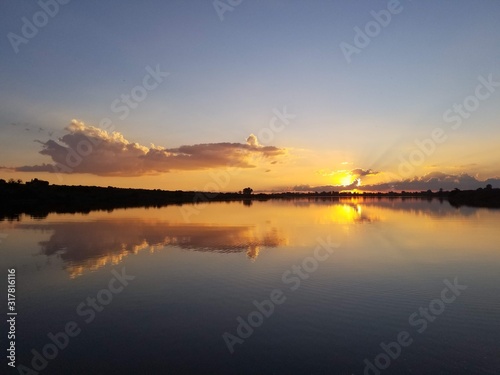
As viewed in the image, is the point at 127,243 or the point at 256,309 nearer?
the point at 256,309

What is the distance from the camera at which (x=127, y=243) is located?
77.2 ft

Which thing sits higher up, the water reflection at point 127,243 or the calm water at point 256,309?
the water reflection at point 127,243

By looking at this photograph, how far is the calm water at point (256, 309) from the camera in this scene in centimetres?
797

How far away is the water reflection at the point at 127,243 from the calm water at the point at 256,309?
214mm

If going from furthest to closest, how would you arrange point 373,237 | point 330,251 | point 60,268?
point 373,237, point 330,251, point 60,268

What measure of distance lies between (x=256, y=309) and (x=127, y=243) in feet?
48.9

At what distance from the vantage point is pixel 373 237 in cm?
2697

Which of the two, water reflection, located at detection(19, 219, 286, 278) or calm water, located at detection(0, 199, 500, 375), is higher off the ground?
water reflection, located at detection(19, 219, 286, 278)

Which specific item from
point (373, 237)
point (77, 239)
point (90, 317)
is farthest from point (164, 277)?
point (373, 237)

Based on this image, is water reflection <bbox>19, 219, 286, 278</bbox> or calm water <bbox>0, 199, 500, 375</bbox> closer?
calm water <bbox>0, 199, 500, 375</bbox>

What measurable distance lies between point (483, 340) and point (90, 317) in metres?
10.5

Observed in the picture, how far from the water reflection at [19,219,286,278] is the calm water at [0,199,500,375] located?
214 mm

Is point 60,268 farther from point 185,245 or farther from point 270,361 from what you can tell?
point 270,361

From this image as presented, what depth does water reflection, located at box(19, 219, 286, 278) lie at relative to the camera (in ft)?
60.6
